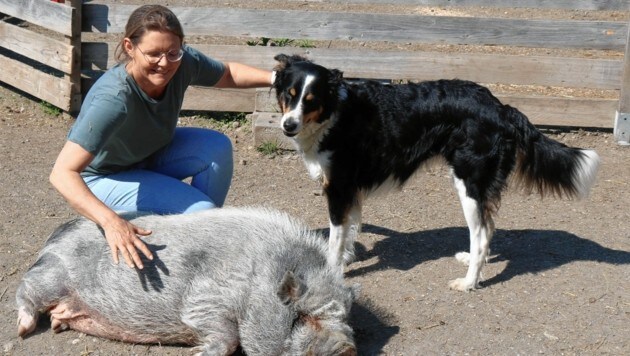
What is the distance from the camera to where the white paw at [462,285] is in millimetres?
5148

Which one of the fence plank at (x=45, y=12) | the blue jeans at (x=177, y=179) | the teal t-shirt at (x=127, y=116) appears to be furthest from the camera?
the fence plank at (x=45, y=12)

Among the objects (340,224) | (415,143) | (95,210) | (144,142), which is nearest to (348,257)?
(340,224)

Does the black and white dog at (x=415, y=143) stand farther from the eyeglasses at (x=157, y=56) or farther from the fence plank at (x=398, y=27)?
the fence plank at (x=398, y=27)

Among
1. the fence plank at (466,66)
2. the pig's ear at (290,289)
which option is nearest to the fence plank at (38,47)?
the fence plank at (466,66)

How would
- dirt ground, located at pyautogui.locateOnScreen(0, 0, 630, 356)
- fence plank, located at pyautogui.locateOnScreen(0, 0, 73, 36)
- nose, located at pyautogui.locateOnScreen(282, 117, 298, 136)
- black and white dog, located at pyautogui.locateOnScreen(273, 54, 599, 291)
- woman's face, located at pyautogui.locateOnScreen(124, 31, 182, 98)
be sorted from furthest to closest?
fence plank, located at pyautogui.locateOnScreen(0, 0, 73, 36) → black and white dog, located at pyautogui.locateOnScreen(273, 54, 599, 291) → nose, located at pyautogui.locateOnScreen(282, 117, 298, 136) → dirt ground, located at pyautogui.locateOnScreen(0, 0, 630, 356) → woman's face, located at pyautogui.locateOnScreen(124, 31, 182, 98)

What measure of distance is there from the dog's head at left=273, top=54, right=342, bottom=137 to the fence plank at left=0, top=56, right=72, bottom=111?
3793 mm

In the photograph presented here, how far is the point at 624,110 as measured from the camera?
7.97 meters

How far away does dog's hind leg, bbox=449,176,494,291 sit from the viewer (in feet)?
16.9

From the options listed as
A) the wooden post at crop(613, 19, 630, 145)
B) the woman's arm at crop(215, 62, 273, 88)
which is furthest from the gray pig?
the wooden post at crop(613, 19, 630, 145)

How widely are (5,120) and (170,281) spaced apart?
4981mm

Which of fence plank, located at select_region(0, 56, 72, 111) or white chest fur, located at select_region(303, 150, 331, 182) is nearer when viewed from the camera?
white chest fur, located at select_region(303, 150, 331, 182)

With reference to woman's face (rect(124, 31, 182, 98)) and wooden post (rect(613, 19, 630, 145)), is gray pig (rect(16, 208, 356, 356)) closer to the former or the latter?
woman's face (rect(124, 31, 182, 98))

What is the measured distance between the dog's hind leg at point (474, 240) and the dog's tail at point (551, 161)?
1.33ft

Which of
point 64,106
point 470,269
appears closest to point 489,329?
point 470,269
